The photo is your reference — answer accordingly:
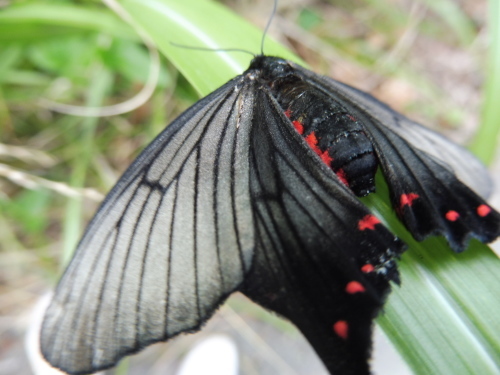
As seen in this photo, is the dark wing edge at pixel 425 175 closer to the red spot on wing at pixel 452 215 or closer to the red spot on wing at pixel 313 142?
the red spot on wing at pixel 452 215

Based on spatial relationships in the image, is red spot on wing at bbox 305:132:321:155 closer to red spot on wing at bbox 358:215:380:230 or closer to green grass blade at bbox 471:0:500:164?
red spot on wing at bbox 358:215:380:230

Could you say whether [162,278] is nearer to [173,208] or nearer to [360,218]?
[173,208]

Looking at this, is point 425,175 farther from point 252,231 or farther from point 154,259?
point 154,259

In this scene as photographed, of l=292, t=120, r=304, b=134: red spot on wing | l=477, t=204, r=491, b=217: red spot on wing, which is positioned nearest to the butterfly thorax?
l=292, t=120, r=304, b=134: red spot on wing

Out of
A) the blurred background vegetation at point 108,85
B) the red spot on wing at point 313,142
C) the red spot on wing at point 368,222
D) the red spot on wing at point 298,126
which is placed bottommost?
the red spot on wing at point 368,222

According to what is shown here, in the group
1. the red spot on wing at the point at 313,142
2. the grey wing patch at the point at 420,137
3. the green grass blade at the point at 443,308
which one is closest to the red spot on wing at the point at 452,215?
the green grass blade at the point at 443,308
